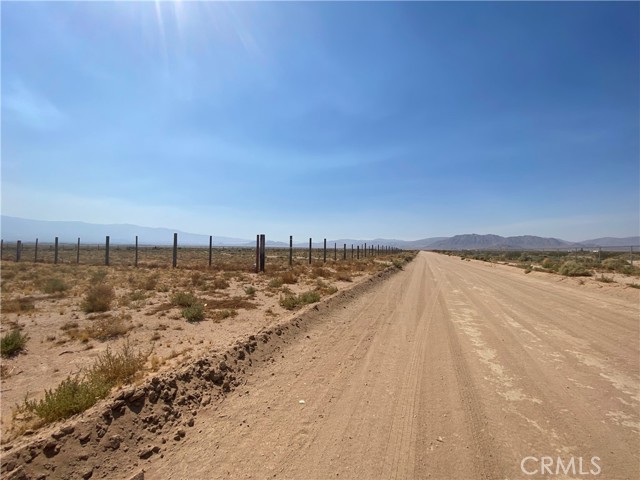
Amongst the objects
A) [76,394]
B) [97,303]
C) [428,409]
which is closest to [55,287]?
[97,303]

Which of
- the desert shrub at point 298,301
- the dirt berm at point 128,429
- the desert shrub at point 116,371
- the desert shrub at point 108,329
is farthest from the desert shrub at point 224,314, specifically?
the desert shrub at point 116,371

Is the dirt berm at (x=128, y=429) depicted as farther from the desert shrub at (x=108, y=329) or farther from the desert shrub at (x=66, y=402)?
the desert shrub at (x=108, y=329)

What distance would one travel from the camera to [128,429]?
353 cm

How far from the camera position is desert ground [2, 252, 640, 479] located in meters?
3.06

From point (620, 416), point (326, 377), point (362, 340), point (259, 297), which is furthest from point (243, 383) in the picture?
point (259, 297)

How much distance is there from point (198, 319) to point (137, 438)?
5364 millimetres

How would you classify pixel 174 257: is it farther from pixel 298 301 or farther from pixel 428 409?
pixel 428 409

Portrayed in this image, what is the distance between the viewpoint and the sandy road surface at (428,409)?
3.10 meters

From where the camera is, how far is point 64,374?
5.25m

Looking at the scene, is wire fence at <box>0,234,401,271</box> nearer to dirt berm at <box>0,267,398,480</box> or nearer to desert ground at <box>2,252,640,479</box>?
desert ground at <box>2,252,640,479</box>

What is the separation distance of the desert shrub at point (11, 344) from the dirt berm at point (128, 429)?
167 inches

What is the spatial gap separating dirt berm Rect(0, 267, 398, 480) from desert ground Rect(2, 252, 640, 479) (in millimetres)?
14

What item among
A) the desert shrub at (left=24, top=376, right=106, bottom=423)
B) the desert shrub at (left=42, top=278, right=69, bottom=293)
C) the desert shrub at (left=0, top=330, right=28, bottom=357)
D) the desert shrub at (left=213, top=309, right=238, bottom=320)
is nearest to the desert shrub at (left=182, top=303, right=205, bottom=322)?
the desert shrub at (left=213, top=309, right=238, bottom=320)

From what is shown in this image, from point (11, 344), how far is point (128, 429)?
16.3 ft
